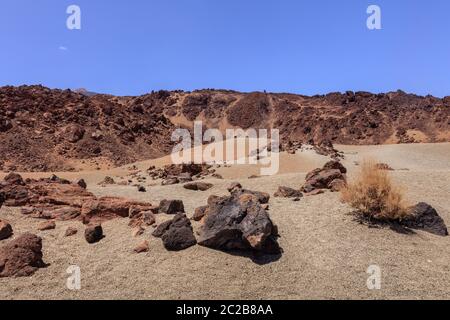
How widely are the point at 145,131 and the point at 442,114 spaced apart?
3056cm

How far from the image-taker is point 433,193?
10.4 m

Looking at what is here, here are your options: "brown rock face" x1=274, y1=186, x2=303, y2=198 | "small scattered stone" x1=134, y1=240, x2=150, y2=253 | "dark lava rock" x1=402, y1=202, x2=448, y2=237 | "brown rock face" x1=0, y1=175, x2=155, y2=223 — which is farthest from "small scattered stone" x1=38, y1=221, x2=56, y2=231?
"dark lava rock" x1=402, y1=202, x2=448, y2=237

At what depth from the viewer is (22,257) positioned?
6.45 m

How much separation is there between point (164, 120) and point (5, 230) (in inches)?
1351

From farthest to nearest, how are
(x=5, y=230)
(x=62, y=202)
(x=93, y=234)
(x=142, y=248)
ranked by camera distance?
1. (x=62, y=202)
2. (x=5, y=230)
3. (x=93, y=234)
4. (x=142, y=248)

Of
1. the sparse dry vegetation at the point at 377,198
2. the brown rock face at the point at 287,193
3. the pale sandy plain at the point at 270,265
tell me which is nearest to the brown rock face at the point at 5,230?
the pale sandy plain at the point at 270,265

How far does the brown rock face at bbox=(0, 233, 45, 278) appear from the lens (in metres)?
6.29

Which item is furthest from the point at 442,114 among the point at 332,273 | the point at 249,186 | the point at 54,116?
the point at 332,273

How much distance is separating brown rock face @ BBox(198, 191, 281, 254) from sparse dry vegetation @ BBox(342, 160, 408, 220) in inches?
77.7

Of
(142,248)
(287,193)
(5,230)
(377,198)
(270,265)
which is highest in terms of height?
(377,198)

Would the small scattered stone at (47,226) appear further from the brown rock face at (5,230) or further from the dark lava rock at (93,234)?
the dark lava rock at (93,234)

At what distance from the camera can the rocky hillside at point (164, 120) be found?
2761 centimetres

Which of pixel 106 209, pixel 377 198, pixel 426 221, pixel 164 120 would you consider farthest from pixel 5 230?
pixel 164 120

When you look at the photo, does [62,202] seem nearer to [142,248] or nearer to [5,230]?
[5,230]
